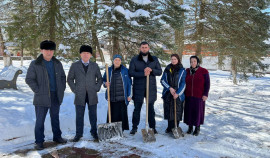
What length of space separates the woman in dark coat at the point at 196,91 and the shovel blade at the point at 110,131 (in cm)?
161

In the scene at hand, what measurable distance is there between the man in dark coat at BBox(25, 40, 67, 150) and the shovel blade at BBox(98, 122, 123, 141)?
0.70 meters

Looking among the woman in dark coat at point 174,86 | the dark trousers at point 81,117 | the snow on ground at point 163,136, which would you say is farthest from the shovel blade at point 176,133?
the dark trousers at point 81,117

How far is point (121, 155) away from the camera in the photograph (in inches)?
137

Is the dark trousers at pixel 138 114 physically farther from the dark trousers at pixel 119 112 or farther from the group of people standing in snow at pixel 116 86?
the dark trousers at pixel 119 112

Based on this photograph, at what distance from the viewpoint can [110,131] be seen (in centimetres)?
416

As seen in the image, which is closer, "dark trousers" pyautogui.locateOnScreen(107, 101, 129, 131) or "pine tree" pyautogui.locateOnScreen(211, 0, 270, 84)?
"dark trousers" pyautogui.locateOnScreen(107, 101, 129, 131)

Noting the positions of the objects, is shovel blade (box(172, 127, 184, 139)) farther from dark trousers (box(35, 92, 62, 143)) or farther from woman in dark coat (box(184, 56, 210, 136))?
dark trousers (box(35, 92, 62, 143))

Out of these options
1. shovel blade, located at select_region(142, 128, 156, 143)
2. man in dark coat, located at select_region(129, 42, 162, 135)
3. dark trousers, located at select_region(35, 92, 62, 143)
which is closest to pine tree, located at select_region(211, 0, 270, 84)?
man in dark coat, located at select_region(129, 42, 162, 135)

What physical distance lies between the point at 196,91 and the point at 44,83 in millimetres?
3062

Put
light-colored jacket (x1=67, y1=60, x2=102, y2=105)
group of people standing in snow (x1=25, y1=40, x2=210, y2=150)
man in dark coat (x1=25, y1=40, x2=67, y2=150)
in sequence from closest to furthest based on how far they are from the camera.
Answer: man in dark coat (x1=25, y1=40, x2=67, y2=150), group of people standing in snow (x1=25, y1=40, x2=210, y2=150), light-colored jacket (x1=67, y1=60, x2=102, y2=105)

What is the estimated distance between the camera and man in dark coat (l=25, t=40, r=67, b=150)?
142 inches

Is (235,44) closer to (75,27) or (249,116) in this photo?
(249,116)

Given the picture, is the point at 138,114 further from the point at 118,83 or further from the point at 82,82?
the point at 82,82

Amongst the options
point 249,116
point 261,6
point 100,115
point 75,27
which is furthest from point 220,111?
point 261,6
